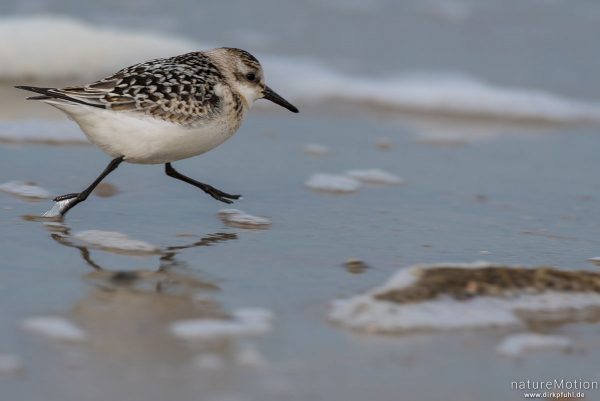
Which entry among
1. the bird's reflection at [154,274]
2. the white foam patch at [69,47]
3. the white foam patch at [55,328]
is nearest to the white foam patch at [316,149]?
the bird's reflection at [154,274]

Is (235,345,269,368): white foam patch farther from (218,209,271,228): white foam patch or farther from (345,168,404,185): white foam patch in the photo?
(345,168,404,185): white foam patch

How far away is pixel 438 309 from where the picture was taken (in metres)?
3.64

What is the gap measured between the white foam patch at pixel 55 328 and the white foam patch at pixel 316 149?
3.17m

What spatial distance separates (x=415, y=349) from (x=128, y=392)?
95cm

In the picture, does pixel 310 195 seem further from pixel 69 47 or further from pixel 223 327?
pixel 69 47

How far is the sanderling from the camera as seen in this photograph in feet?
15.5

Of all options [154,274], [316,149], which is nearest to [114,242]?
[154,274]

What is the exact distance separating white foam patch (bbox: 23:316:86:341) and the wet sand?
0.09 feet

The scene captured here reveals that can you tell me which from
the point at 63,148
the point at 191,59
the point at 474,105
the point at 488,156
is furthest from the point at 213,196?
the point at 474,105

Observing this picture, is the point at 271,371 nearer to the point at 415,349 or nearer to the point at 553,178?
the point at 415,349

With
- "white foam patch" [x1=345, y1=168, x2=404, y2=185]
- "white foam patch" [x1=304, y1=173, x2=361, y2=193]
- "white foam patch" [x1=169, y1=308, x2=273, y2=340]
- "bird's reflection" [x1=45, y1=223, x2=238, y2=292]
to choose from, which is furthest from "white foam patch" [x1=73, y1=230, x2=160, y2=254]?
"white foam patch" [x1=345, y1=168, x2=404, y2=185]

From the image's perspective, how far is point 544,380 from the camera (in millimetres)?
3242

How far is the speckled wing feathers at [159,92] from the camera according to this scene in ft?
15.6

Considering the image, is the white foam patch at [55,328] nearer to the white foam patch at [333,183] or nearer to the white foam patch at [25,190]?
the white foam patch at [25,190]
